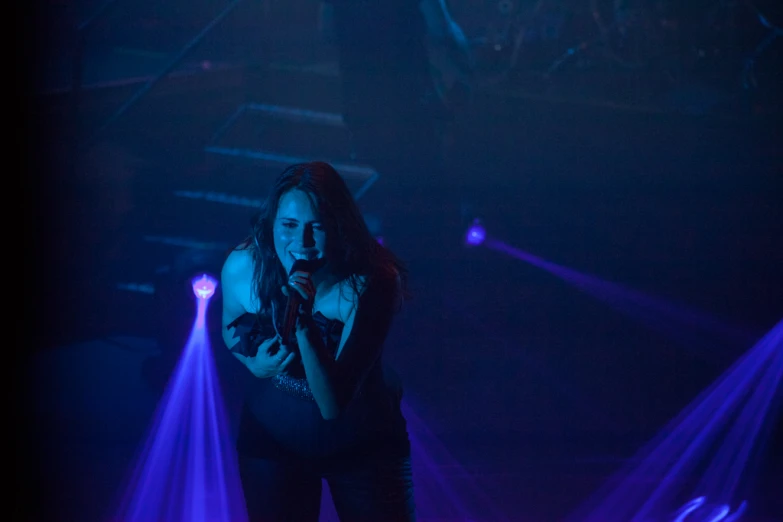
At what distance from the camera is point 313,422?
1510 mm

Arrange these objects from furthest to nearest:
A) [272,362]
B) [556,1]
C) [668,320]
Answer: [668,320] < [556,1] < [272,362]

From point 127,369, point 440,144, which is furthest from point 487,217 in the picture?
point 127,369

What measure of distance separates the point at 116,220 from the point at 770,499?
383 centimetres

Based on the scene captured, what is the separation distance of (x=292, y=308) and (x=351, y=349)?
0.61ft

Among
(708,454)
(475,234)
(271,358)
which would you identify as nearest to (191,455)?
(271,358)

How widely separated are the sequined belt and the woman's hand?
56mm

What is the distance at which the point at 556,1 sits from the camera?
3.74 metres

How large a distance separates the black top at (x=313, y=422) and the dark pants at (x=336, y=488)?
0.10 ft

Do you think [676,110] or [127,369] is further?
[676,110]

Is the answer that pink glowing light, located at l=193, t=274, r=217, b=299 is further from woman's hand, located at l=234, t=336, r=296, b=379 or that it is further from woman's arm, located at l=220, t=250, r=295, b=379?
woman's hand, located at l=234, t=336, r=296, b=379

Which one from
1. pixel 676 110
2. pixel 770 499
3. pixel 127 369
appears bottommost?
pixel 770 499

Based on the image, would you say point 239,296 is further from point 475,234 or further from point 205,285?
point 475,234

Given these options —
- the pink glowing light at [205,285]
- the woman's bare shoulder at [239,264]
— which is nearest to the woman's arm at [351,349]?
the woman's bare shoulder at [239,264]

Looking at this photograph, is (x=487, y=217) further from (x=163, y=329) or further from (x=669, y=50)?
(x=163, y=329)
